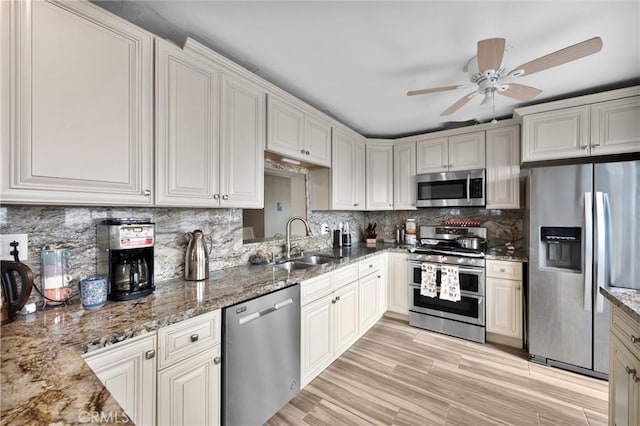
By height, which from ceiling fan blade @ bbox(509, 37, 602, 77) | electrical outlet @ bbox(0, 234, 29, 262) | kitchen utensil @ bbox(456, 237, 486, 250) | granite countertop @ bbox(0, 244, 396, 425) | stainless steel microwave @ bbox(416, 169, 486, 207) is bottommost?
granite countertop @ bbox(0, 244, 396, 425)

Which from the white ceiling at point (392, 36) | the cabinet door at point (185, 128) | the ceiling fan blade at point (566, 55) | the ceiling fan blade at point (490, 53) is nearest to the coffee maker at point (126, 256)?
the cabinet door at point (185, 128)

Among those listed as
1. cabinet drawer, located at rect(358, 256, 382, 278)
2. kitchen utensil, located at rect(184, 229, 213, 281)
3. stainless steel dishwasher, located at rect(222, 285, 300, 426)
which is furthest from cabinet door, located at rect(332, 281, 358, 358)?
kitchen utensil, located at rect(184, 229, 213, 281)

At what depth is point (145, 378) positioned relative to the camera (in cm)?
105

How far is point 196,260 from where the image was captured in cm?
167

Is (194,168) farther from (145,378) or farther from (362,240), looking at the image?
(362,240)

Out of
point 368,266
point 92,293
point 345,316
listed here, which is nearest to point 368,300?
point 368,266

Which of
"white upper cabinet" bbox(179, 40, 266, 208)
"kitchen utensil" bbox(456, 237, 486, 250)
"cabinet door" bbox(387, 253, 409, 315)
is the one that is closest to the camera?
"white upper cabinet" bbox(179, 40, 266, 208)

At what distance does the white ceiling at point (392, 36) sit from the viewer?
1.41 meters

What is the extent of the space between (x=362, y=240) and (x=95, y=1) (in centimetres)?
365

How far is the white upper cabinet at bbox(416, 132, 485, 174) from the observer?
3.06 metres

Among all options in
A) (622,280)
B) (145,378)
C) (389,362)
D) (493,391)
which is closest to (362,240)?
(389,362)

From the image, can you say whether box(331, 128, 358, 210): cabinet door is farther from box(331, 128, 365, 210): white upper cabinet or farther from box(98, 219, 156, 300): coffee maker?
box(98, 219, 156, 300): coffee maker
